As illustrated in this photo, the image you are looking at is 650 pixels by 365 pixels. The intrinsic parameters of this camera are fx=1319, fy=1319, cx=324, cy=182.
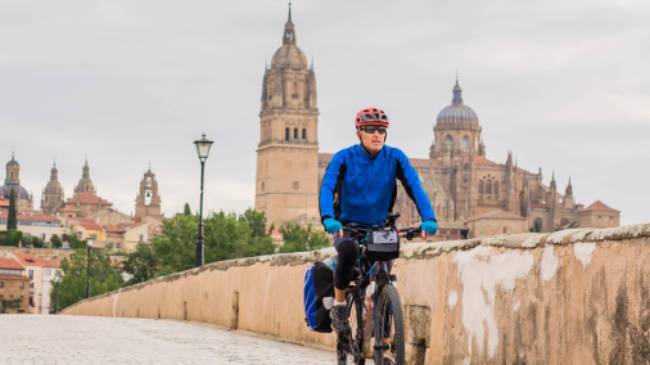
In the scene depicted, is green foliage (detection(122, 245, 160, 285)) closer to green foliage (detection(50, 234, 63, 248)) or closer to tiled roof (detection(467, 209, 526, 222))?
green foliage (detection(50, 234, 63, 248))

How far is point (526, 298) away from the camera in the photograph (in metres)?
7.80

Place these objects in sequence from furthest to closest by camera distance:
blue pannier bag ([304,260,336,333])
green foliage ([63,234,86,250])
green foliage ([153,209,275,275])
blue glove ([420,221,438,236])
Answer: green foliage ([63,234,86,250]), green foliage ([153,209,275,275]), blue pannier bag ([304,260,336,333]), blue glove ([420,221,438,236])

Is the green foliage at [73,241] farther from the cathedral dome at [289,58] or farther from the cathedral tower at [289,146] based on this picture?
the cathedral dome at [289,58]

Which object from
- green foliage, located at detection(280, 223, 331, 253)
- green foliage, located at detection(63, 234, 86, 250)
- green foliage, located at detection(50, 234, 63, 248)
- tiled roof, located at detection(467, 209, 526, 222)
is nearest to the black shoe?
green foliage, located at detection(280, 223, 331, 253)

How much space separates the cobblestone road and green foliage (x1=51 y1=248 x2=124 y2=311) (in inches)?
3739

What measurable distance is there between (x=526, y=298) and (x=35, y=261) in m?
153

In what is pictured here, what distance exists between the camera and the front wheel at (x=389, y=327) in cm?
687

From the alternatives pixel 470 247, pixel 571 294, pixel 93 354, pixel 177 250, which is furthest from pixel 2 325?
pixel 177 250

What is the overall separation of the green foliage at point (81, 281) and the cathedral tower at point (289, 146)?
2432 inches

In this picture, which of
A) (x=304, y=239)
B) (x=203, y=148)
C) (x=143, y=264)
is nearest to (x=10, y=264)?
(x=143, y=264)

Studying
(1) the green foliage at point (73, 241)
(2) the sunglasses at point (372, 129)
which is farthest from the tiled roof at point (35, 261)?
(2) the sunglasses at point (372, 129)

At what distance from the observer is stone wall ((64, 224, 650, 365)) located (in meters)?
6.47

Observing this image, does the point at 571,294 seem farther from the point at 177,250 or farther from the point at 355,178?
the point at 177,250

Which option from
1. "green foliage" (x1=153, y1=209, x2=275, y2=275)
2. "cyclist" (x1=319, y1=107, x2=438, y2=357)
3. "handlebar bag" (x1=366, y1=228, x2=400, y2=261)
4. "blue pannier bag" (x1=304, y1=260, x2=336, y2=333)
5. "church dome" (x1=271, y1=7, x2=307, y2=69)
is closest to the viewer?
"handlebar bag" (x1=366, y1=228, x2=400, y2=261)
